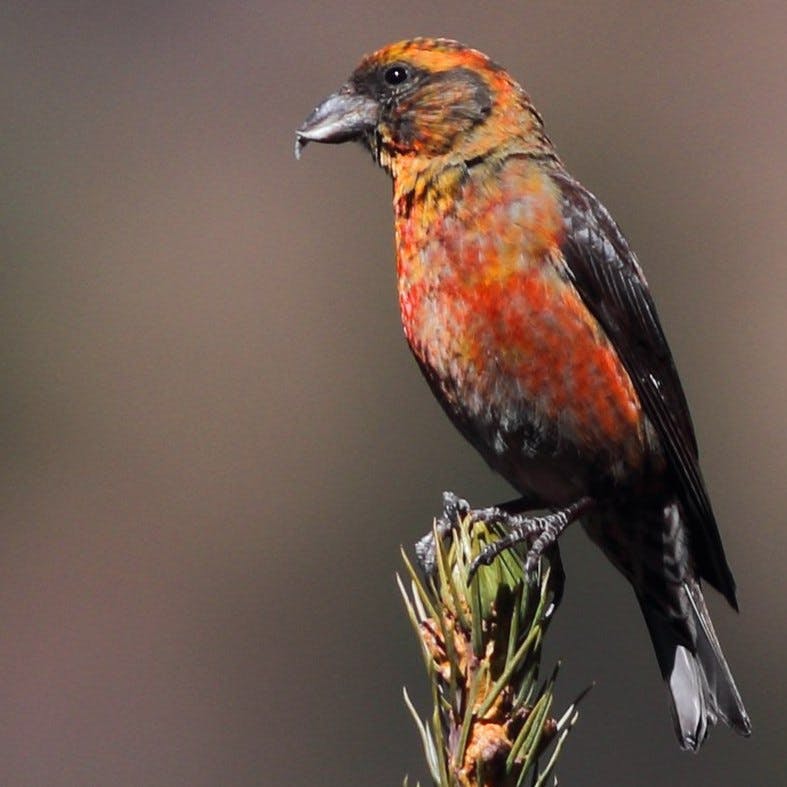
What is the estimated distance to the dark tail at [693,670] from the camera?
3.80 m

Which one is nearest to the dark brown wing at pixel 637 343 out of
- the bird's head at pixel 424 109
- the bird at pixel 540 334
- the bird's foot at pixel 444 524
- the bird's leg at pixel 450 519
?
the bird at pixel 540 334

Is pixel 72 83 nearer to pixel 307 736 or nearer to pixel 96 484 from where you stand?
pixel 96 484

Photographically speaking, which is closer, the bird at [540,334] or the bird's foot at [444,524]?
→ the bird's foot at [444,524]

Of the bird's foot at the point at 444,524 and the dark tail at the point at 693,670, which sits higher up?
the bird's foot at the point at 444,524

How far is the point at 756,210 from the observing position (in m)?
11.2

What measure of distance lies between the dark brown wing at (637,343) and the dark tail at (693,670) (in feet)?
0.31

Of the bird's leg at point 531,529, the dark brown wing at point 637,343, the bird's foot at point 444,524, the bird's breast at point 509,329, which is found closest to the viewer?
the bird's leg at point 531,529

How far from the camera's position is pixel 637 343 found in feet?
13.2

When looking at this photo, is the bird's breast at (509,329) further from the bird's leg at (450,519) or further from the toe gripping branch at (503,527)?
the bird's leg at (450,519)

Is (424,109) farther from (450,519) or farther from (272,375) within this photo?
(272,375)

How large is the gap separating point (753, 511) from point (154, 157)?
4.89 metres

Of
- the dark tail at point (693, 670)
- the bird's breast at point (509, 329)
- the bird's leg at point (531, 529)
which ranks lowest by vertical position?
the dark tail at point (693, 670)

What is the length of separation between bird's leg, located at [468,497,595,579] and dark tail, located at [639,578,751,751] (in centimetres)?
33

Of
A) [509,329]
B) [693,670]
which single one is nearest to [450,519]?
[509,329]
